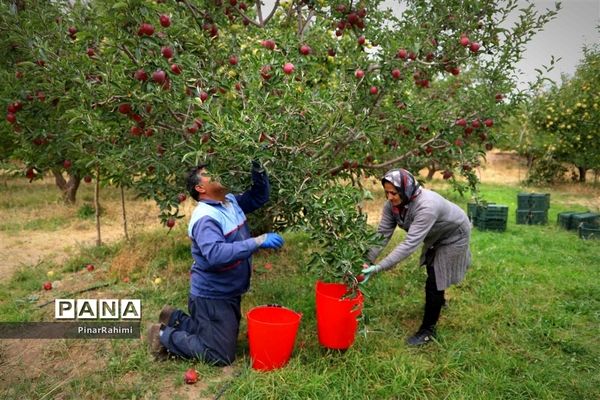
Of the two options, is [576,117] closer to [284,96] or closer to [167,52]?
[284,96]

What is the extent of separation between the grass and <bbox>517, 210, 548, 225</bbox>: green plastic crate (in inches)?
110

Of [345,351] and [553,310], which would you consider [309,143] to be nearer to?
[345,351]

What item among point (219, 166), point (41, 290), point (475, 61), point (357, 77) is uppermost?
point (475, 61)

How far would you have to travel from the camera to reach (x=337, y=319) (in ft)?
10.3

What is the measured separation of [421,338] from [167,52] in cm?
279

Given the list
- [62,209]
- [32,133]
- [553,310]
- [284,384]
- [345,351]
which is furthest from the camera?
[62,209]

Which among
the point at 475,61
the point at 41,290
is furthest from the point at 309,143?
the point at 41,290

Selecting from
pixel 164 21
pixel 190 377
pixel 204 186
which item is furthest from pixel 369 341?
pixel 164 21

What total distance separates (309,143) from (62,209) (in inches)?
301

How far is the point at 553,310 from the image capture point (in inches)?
172

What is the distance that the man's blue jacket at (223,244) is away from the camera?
289 centimetres

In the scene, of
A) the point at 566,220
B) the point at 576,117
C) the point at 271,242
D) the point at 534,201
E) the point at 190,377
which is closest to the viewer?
the point at 271,242

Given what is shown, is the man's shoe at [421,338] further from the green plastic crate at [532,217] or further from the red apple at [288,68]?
the green plastic crate at [532,217]

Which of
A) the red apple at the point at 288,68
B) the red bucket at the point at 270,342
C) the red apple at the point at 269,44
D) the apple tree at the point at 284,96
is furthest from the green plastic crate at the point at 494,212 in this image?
the red bucket at the point at 270,342
